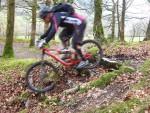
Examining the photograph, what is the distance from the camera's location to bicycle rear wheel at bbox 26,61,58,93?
10875mm

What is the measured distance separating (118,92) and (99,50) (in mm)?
1694

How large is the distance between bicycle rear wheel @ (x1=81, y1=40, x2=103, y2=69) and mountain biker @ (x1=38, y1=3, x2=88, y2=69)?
0.48 meters

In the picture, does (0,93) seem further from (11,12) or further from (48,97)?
(11,12)

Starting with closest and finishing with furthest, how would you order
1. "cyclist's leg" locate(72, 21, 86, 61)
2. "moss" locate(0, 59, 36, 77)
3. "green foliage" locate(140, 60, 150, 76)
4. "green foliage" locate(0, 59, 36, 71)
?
"cyclist's leg" locate(72, 21, 86, 61), "green foliage" locate(140, 60, 150, 76), "moss" locate(0, 59, 36, 77), "green foliage" locate(0, 59, 36, 71)

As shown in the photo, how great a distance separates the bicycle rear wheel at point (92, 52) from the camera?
36.2ft

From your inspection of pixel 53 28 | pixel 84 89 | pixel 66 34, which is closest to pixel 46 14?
pixel 53 28

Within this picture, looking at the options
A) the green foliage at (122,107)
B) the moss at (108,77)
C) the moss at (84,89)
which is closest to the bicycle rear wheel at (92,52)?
the moss at (108,77)

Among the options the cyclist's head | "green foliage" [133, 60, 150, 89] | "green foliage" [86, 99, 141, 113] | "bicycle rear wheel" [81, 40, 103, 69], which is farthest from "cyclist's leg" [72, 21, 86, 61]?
"green foliage" [86, 99, 141, 113]

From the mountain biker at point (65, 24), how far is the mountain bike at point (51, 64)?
355mm

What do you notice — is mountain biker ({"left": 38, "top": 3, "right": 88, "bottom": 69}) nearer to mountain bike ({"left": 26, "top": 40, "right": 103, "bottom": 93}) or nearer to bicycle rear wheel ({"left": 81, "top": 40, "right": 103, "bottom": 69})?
mountain bike ({"left": 26, "top": 40, "right": 103, "bottom": 93})

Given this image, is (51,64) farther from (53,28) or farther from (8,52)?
(8,52)

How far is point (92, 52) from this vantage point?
11.8 metres

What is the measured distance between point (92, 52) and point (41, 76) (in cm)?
179

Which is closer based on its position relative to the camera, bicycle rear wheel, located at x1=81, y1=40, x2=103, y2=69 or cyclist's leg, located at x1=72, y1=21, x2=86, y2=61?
cyclist's leg, located at x1=72, y1=21, x2=86, y2=61
